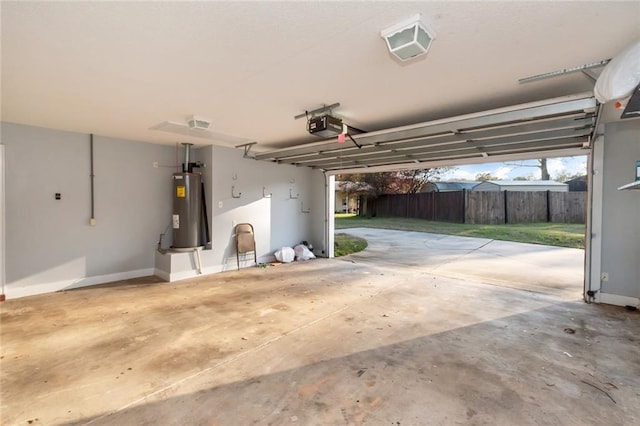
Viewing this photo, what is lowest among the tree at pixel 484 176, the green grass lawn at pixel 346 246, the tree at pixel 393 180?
the green grass lawn at pixel 346 246

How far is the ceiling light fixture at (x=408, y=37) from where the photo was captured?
184 centimetres

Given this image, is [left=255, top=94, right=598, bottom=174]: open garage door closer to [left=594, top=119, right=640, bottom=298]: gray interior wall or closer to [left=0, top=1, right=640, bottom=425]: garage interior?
[left=0, top=1, right=640, bottom=425]: garage interior

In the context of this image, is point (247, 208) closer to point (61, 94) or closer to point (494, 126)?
point (61, 94)

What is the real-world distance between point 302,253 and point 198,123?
3.86 metres

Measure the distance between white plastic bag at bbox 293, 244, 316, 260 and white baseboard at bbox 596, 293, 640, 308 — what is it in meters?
5.03

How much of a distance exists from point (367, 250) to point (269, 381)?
20.3 ft

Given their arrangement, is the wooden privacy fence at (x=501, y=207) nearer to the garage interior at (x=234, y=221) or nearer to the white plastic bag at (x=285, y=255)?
the garage interior at (x=234, y=221)

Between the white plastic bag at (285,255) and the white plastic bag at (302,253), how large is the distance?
19 centimetres

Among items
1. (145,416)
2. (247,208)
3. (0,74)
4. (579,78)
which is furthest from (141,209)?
(579,78)

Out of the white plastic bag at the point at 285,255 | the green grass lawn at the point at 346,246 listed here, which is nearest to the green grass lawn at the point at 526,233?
the green grass lawn at the point at 346,246

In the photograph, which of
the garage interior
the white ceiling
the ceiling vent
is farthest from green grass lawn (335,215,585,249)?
the ceiling vent

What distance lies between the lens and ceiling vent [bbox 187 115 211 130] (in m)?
3.93

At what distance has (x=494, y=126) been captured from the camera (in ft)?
11.6

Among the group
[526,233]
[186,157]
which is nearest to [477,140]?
[186,157]
